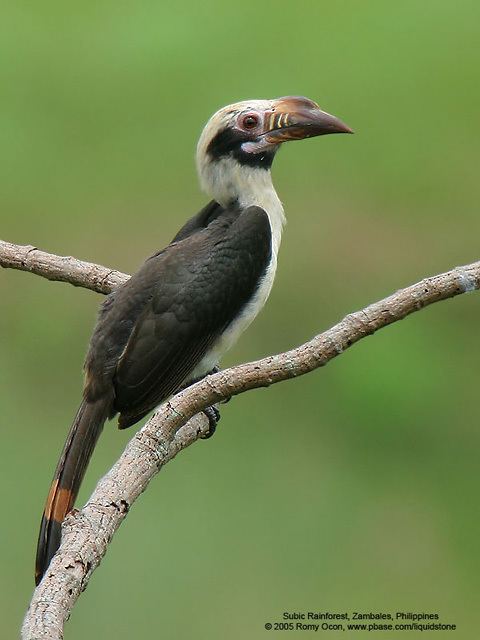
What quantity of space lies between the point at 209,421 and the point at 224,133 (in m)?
0.93

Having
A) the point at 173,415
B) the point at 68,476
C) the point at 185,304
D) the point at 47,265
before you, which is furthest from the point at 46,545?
the point at 47,265

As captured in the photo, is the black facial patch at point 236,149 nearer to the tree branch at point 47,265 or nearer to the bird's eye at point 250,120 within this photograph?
the bird's eye at point 250,120

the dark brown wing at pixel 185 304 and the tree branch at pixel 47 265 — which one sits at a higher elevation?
the tree branch at pixel 47 265

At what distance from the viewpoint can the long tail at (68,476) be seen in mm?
3195

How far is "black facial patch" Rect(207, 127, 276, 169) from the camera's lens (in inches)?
155

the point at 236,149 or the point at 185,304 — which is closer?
the point at 185,304

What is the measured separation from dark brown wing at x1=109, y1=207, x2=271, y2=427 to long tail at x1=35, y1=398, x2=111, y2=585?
94mm

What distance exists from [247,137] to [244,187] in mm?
151

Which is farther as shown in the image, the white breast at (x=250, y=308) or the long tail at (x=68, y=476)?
the white breast at (x=250, y=308)

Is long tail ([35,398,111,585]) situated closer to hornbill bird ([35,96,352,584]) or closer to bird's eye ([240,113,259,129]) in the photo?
hornbill bird ([35,96,352,584])

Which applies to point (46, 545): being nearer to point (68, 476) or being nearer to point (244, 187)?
point (68, 476)

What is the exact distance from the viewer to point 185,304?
367cm

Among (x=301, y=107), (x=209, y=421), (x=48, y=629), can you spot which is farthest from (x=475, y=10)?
(x=48, y=629)

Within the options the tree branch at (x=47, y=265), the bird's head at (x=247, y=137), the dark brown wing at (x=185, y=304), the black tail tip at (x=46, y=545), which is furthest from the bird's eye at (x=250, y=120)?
the black tail tip at (x=46, y=545)
